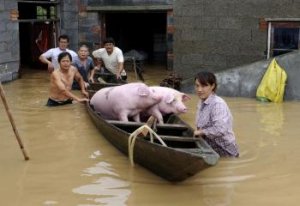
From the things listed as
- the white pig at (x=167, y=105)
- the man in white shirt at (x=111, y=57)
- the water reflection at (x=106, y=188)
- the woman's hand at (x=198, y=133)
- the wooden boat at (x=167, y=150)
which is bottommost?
the water reflection at (x=106, y=188)

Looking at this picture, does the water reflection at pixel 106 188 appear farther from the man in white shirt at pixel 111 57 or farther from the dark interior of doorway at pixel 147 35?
the dark interior of doorway at pixel 147 35

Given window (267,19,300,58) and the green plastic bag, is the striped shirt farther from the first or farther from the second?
window (267,19,300,58)

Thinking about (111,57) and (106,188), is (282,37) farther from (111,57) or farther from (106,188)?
(106,188)

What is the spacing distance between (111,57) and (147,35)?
9330mm

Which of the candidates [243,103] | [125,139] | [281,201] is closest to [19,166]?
[125,139]

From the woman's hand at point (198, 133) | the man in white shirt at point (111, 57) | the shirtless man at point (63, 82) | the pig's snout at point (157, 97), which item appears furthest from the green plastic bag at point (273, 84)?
the woman's hand at point (198, 133)

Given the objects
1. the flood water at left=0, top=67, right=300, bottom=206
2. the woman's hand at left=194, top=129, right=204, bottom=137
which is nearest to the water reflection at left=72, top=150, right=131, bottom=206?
the flood water at left=0, top=67, right=300, bottom=206

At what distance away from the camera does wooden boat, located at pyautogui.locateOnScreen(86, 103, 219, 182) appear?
454 cm

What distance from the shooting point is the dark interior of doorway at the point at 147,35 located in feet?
63.6

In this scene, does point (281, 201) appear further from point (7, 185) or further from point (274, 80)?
point (274, 80)

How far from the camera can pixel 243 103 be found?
33.1 feet

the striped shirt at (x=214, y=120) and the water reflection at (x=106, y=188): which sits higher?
the striped shirt at (x=214, y=120)

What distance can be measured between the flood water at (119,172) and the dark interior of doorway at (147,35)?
1123 centimetres

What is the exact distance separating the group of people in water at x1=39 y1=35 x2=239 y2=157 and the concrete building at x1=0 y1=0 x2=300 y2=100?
220 cm
